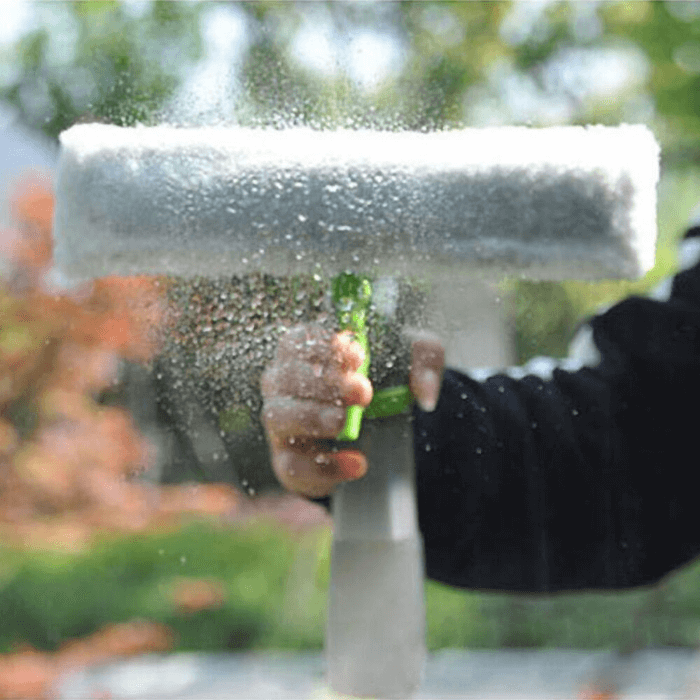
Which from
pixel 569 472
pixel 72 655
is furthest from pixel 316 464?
pixel 72 655

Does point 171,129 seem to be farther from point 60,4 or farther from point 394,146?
point 60,4

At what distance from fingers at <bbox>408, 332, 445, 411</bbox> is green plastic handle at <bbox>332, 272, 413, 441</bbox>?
26 mm

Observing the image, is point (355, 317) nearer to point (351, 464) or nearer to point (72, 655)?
point (351, 464)

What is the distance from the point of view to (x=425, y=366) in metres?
0.62

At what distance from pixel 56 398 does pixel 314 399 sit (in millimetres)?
1315

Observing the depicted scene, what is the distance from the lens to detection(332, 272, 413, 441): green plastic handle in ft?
1.82

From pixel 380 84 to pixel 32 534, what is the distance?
5.61 feet

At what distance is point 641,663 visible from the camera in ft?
7.69

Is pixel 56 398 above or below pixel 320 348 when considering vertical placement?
below

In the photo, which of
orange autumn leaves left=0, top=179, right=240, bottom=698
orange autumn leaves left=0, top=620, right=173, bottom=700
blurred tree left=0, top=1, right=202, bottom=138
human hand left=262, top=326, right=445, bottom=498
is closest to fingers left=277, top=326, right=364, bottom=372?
human hand left=262, top=326, right=445, bottom=498

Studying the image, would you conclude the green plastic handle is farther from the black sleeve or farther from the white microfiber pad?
the black sleeve

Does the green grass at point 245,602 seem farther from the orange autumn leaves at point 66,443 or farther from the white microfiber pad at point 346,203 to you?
the white microfiber pad at point 346,203

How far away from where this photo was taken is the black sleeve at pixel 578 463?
74 cm

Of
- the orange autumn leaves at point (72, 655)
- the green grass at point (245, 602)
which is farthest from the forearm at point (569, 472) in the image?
the green grass at point (245, 602)
